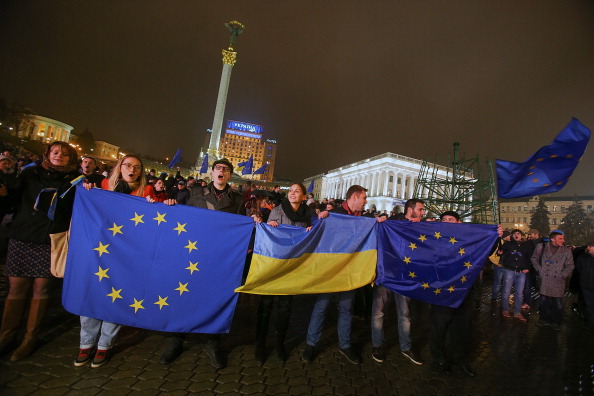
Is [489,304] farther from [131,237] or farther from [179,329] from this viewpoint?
[131,237]

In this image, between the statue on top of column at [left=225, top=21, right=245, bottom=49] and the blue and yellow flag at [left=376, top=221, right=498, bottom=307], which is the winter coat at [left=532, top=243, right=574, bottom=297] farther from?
the statue on top of column at [left=225, top=21, right=245, bottom=49]

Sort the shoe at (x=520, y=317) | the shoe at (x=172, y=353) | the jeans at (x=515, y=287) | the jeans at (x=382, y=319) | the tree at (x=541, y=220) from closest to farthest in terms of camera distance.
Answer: the shoe at (x=172, y=353), the jeans at (x=382, y=319), the shoe at (x=520, y=317), the jeans at (x=515, y=287), the tree at (x=541, y=220)

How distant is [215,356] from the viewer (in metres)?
3.59

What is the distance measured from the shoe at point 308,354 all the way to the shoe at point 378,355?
2.96 ft

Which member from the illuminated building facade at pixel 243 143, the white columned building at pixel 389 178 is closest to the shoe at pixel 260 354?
the white columned building at pixel 389 178

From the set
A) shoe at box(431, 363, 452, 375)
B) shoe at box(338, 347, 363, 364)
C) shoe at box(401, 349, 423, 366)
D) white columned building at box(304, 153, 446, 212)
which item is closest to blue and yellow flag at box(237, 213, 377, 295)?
shoe at box(338, 347, 363, 364)

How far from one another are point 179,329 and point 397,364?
3.09 meters

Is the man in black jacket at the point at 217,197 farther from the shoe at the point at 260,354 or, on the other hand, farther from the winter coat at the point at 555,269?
the winter coat at the point at 555,269

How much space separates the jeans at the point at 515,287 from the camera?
7.27 m

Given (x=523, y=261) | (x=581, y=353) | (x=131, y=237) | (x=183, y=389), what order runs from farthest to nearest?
(x=523, y=261), (x=581, y=353), (x=131, y=237), (x=183, y=389)

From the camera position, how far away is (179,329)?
3.54 meters

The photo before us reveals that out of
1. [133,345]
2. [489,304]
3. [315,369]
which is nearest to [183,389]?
[133,345]

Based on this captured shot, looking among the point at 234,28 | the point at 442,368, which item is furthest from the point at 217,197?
the point at 234,28

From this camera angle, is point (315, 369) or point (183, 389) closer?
point (183, 389)
